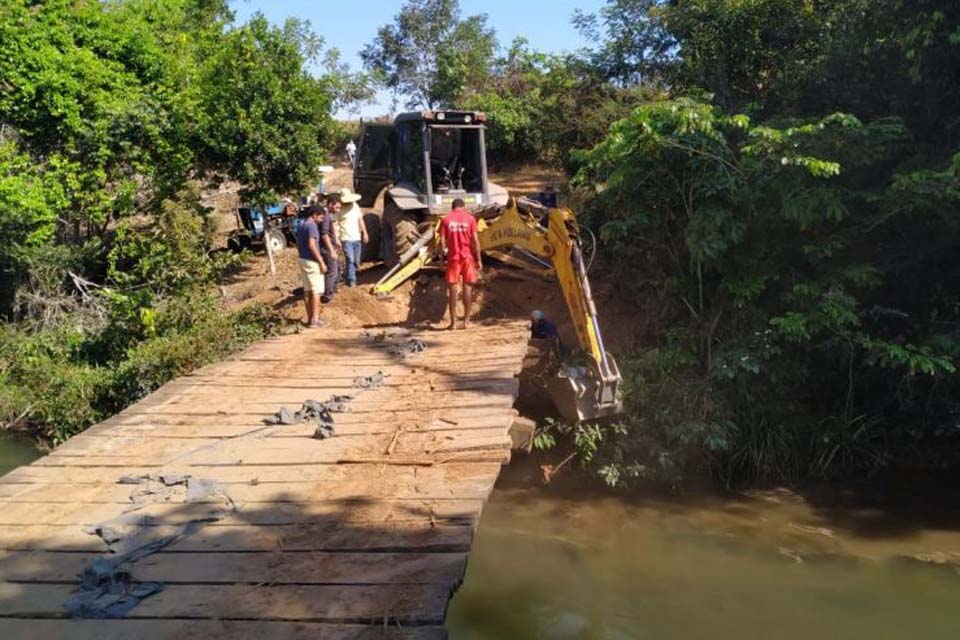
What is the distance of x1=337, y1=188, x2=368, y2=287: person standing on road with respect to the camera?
10.5m

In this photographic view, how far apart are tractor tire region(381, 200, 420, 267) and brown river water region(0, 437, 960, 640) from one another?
364 cm

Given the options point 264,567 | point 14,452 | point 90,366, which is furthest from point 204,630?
point 90,366

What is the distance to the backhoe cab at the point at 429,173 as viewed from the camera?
34.9 ft

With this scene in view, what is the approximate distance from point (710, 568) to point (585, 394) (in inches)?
75.0

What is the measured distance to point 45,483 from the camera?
15.7 ft

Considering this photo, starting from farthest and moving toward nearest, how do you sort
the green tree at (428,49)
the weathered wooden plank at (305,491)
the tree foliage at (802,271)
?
the green tree at (428,49) < the tree foliage at (802,271) < the weathered wooden plank at (305,491)

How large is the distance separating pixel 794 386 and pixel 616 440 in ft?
6.73

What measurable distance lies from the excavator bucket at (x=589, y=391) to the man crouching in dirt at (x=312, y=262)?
3.20 metres

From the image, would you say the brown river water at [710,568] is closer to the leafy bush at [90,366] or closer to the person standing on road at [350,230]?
the person standing on road at [350,230]

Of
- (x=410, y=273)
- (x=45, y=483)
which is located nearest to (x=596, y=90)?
(x=410, y=273)

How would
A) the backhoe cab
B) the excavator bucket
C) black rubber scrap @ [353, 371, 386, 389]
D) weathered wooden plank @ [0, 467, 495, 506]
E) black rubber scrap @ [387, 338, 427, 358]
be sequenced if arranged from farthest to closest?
1. the backhoe cab
2. black rubber scrap @ [387, 338, 427, 358]
3. the excavator bucket
4. black rubber scrap @ [353, 371, 386, 389]
5. weathered wooden plank @ [0, 467, 495, 506]

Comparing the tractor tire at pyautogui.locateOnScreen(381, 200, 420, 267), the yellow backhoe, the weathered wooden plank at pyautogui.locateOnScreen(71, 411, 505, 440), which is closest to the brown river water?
the yellow backhoe

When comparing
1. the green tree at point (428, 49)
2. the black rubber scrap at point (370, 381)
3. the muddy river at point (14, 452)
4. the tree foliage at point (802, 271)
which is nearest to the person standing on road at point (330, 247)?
the black rubber scrap at point (370, 381)

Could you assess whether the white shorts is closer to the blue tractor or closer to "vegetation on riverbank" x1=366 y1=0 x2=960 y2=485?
"vegetation on riverbank" x1=366 y1=0 x2=960 y2=485
